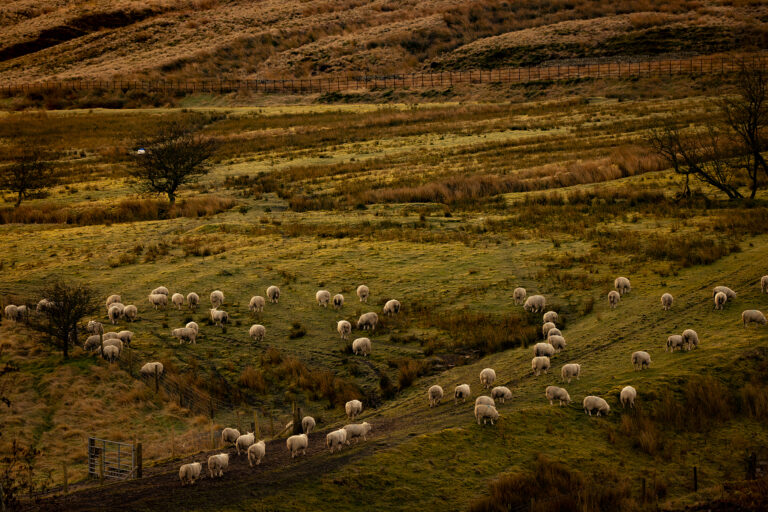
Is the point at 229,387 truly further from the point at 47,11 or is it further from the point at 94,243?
the point at 47,11

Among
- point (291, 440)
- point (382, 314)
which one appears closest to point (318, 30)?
point (382, 314)

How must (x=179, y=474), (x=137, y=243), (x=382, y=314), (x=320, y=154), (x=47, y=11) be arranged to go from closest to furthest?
1. (x=179, y=474)
2. (x=382, y=314)
3. (x=137, y=243)
4. (x=320, y=154)
5. (x=47, y=11)

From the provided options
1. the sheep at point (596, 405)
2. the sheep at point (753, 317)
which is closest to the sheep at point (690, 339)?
the sheep at point (753, 317)

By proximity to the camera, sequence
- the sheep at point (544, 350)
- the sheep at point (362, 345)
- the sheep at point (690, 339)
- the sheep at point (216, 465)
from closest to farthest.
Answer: the sheep at point (216, 465)
the sheep at point (690, 339)
the sheep at point (544, 350)
the sheep at point (362, 345)

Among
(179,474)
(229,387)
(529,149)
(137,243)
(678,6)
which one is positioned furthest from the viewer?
(678,6)

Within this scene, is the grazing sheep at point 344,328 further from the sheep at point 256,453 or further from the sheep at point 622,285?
the sheep at point 622,285

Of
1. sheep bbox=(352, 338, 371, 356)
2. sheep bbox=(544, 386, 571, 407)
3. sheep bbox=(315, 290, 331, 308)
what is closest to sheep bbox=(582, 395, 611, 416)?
sheep bbox=(544, 386, 571, 407)
